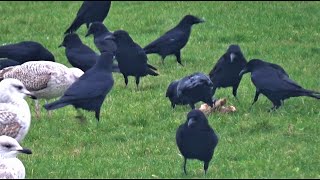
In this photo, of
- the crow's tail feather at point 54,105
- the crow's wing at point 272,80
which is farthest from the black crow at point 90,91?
the crow's wing at point 272,80

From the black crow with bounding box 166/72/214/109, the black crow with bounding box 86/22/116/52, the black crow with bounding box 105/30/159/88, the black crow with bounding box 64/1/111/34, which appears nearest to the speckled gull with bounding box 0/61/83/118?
the black crow with bounding box 166/72/214/109

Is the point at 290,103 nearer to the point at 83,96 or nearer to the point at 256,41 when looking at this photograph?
the point at 83,96

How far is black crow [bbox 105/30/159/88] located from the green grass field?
30 centimetres

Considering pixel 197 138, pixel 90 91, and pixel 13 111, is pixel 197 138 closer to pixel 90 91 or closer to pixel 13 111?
pixel 13 111

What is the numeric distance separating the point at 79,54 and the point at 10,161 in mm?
6180

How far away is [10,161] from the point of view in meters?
10.3

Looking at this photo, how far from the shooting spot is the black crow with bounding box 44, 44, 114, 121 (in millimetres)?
13250

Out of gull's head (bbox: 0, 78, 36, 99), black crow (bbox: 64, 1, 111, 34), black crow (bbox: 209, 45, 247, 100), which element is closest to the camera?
gull's head (bbox: 0, 78, 36, 99)

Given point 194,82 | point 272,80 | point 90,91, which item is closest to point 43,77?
point 90,91

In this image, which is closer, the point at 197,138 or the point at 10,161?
the point at 10,161

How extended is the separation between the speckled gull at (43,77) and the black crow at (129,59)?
1830 mm

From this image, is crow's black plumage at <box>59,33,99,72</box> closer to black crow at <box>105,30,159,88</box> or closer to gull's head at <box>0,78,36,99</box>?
black crow at <box>105,30,159,88</box>

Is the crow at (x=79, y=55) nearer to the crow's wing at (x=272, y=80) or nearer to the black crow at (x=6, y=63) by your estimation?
the black crow at (x=6, y=63)

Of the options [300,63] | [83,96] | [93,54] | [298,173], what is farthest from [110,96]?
[298,173]
